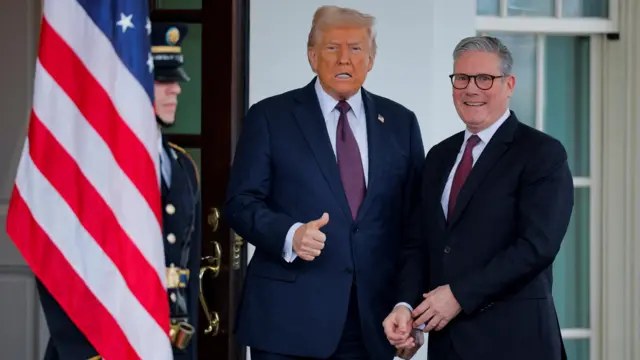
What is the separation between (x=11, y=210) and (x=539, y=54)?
2.58 m

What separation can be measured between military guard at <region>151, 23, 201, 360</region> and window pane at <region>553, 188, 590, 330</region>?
7.43ft

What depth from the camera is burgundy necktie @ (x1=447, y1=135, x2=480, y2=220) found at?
2.77m

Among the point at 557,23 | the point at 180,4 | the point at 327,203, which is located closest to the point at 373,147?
the point at 327,203

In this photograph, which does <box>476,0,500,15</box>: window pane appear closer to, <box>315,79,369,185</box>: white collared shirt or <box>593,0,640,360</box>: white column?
<box>593,0,640,360</box>: white column

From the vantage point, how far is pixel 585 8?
14.4ft

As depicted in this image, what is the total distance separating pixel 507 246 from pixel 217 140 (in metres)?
1.12

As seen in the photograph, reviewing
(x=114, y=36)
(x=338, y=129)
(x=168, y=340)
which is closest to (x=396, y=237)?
(x=338, y=129)

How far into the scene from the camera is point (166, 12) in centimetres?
346

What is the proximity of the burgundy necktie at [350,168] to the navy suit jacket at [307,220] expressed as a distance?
25mm

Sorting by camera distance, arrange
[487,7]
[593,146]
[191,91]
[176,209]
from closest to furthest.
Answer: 1. [176,209]
2. [191,91]
3. [487,7]
4. [593,146]

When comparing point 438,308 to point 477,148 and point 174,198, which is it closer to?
point 477,148

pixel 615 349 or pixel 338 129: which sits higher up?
pixel 338 129

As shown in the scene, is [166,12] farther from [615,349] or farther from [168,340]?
[615,349]

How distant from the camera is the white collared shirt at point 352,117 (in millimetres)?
2912
